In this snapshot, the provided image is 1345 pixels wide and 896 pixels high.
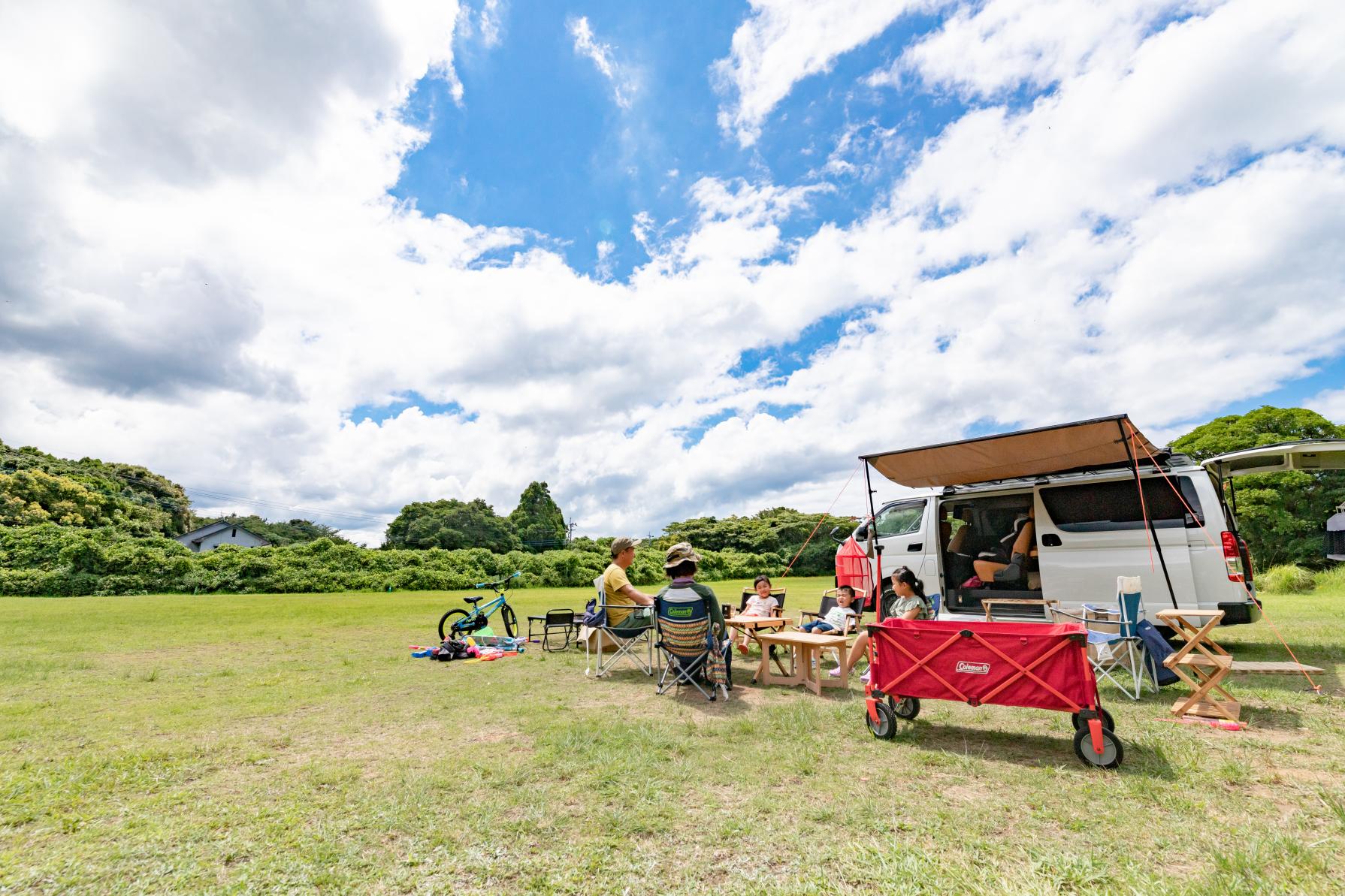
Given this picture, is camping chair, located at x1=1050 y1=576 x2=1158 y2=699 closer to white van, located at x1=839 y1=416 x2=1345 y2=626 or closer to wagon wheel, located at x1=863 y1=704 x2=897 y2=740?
white van, located at x1=839 y1=416 x2=1345 y2=626

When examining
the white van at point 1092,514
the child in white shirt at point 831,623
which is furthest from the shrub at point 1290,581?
the child in white shirt at point 831,623

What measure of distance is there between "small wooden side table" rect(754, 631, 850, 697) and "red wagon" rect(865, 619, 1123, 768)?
113 cm

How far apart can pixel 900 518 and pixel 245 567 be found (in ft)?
73.4

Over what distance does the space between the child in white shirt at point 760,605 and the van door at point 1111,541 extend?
315cm

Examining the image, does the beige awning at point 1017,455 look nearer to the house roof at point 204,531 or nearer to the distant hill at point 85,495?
the distant hill at point 85,495

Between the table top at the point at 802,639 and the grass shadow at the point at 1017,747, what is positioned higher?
the table top at the point at 802,639

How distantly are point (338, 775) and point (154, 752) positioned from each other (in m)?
1.45

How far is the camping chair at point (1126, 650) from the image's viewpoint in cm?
519

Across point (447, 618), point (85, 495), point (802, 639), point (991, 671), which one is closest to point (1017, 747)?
point (991, 671)

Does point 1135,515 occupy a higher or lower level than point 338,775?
higher

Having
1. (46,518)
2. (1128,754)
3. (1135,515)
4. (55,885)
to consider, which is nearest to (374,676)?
(55,885)

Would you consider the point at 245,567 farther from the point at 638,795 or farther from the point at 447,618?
the point at 638,795

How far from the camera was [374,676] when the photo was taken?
661 centimetres

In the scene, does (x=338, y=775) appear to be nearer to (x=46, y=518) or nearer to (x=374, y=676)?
(x=374, y=676)
